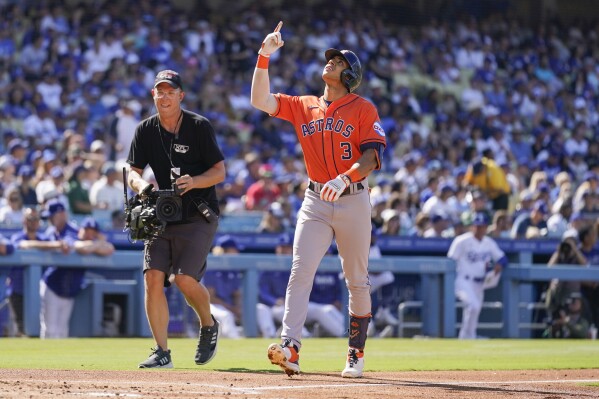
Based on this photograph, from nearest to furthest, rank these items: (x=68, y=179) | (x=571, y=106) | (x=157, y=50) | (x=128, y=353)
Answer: (x=128, y=353) < (x=68, y=179) < (x=157, y=50) < (x=571, y=106)

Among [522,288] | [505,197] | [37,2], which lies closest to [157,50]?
[37,2]

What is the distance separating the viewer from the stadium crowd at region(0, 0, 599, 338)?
631 inches

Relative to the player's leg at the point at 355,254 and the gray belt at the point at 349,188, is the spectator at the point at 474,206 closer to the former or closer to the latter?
the player's leg at the point at 355,254

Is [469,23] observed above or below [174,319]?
above

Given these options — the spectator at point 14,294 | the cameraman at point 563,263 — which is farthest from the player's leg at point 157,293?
the cameraman at point 563,263

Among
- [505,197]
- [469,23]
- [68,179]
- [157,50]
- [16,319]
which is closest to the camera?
[16,319]

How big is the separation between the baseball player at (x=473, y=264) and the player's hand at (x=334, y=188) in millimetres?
7364

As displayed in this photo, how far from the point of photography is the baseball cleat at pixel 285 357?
701 cm

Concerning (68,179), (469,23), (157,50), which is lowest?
(68,179)

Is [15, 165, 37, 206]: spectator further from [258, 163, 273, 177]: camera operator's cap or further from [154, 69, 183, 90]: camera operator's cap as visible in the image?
[154, 69, 183, 90]: camera operator's cap

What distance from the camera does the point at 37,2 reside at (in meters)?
21.8

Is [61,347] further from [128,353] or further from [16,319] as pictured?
[16,319]

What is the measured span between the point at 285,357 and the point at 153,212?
1.38m

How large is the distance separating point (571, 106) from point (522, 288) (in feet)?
44.4
